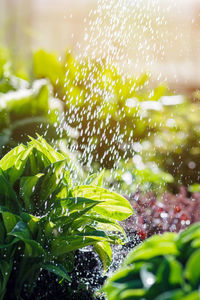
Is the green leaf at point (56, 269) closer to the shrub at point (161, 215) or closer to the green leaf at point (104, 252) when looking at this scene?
the green leaf at point (104, 252)

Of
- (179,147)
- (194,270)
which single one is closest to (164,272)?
(194,270)

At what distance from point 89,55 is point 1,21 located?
168 centimetres

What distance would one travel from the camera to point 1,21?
4938 mm

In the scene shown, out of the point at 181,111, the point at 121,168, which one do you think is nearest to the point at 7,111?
the point at 121,168

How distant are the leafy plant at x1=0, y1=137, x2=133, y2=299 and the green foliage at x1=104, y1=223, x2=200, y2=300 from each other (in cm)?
58

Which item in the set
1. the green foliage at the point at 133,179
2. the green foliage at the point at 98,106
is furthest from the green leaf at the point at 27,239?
the green foliage at the point at 98,106

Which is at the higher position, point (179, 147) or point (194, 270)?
point (194, 270)

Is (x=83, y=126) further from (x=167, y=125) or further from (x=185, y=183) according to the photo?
(x=185, y=183)

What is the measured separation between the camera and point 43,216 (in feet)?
4.66

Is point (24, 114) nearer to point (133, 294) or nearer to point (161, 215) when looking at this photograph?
point (161, 215)

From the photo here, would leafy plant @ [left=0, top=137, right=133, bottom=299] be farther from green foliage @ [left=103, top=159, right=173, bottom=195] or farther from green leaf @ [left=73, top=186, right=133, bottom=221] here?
green foliage @ [left=103, top=159, right=173, bottom=195]

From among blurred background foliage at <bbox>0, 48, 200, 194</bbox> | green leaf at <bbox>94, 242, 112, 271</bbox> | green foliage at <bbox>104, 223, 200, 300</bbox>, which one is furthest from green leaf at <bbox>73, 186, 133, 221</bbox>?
blurred background foliage at <bbox>0, 48, 200, 194</bbox>

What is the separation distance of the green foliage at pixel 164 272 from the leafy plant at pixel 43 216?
0.58 m

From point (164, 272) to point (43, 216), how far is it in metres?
0.82
